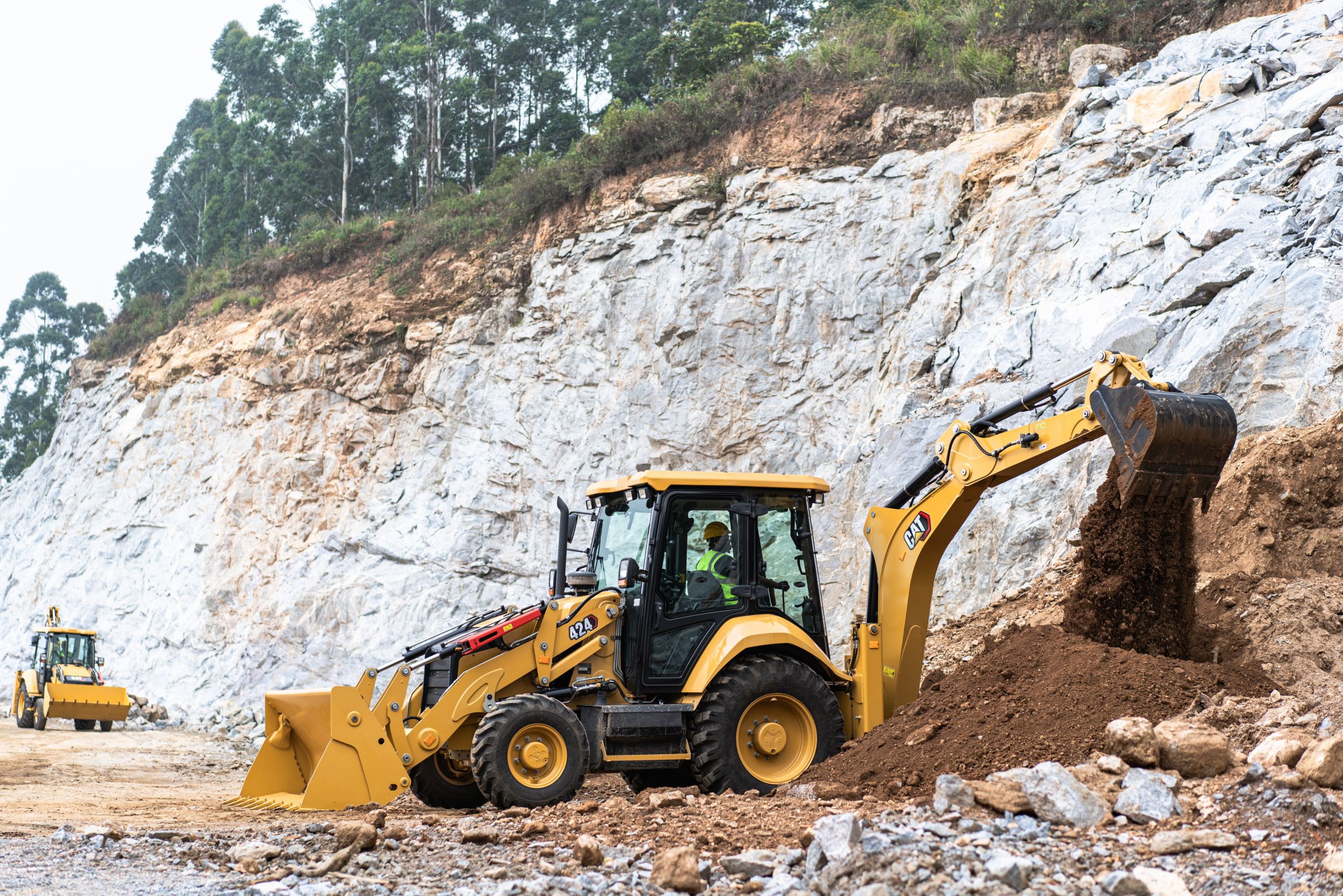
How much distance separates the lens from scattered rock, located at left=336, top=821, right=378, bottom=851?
515 centimetres

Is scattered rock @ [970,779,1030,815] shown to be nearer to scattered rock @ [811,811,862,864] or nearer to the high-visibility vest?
scattered rock @ [811,811,862,864]

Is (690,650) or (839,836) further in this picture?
(690,650)

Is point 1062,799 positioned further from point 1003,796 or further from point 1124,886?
point 1124,886

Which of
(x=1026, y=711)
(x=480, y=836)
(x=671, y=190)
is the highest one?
(x=671, y=190)

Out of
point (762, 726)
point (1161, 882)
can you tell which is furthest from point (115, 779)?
point (1161, 882)

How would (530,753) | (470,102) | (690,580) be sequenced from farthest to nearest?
(470,102)
(690,580)
(530,753)

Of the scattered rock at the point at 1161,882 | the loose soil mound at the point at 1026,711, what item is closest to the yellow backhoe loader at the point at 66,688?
the loose soil mound at the point at 1026,711

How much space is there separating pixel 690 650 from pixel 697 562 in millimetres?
601

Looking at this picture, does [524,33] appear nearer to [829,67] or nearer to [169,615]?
[829,67]

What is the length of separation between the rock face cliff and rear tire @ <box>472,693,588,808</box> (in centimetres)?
605

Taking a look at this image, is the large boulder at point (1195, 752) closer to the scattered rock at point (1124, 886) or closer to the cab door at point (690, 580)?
the scattered rock at point (1124, 886)

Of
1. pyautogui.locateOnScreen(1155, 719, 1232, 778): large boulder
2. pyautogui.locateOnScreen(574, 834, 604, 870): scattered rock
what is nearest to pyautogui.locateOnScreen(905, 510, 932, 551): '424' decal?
pyautogui.locateOnScreen(1155, 719, 1232, 778): large boulder

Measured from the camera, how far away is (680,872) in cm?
441

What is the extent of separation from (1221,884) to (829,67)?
57.9ft
